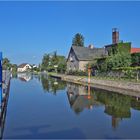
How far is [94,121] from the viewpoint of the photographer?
1271 cm

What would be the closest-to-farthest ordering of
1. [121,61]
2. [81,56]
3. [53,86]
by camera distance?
[53,86], [121,61], [81,56]

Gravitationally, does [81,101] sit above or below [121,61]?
below

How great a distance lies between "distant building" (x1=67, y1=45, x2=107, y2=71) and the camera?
69250 millimetres

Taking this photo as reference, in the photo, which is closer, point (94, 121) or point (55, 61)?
point (94, 121)

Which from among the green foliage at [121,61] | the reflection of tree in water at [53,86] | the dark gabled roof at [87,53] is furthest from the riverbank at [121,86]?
the dark gabled roof at [87,53]

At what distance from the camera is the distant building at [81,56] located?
6925cm

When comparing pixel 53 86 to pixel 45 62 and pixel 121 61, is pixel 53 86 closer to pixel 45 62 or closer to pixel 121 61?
pixel 121 61

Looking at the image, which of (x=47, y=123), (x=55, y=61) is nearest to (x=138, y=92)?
(x=47, y=123)

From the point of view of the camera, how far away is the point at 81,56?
229 ft

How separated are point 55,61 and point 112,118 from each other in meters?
93.1

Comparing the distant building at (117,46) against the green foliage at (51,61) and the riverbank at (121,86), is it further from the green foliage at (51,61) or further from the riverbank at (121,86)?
the green foliage at (51,61)

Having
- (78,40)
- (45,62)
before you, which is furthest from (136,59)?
(45,62)

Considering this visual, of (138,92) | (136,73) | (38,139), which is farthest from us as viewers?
(136,73)

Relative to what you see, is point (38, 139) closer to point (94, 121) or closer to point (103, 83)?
point (94, 121)
